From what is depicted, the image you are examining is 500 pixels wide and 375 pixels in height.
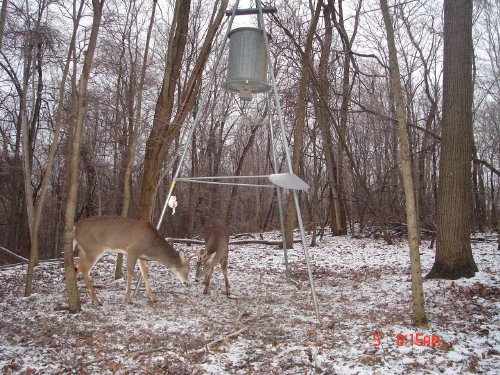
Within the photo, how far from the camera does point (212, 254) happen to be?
7.52 meters

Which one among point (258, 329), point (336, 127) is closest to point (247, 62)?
point (258, 329)

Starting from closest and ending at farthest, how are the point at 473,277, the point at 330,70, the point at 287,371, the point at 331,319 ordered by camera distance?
the point at 287,371 → the point at 331,319 → the point at 473,277 → the point at 330,70

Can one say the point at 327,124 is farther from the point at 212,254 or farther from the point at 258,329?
the point at 258,329

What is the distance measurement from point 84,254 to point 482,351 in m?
5.26

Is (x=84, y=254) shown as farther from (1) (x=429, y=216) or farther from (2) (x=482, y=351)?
(1) (x=429, y=216)

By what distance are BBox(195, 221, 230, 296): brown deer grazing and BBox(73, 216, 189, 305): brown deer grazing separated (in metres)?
0.70

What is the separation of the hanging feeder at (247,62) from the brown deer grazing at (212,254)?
2506 mm

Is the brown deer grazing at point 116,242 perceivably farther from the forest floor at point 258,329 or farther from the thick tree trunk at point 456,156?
the thick tree trunk at point 456,156

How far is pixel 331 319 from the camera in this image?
215 inches

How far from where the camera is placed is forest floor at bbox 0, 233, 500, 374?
3963mm

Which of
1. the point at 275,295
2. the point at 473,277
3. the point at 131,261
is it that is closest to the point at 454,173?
the point at 473,277

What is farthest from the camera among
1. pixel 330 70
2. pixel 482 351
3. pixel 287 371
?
pixel 330 70
